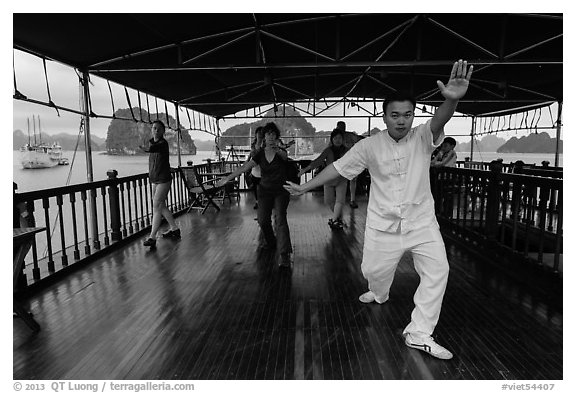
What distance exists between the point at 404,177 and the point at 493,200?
8.71 feet

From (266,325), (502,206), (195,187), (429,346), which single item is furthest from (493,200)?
(195,187)

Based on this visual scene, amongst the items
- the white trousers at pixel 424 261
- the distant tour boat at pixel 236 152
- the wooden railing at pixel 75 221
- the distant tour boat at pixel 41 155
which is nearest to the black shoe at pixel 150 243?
the wooden railing at pixel 75 221

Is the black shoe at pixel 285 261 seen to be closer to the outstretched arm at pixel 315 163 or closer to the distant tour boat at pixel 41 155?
the outstretched arm at pixel 315 163

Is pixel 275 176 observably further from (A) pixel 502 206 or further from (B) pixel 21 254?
(A) pixel 502 206

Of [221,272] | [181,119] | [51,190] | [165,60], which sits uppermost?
[165,60]

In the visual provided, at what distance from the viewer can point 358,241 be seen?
16.9 ft

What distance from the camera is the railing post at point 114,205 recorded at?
5.07 m

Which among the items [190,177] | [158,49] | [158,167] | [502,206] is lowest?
[502,206]

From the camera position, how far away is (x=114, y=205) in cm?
512

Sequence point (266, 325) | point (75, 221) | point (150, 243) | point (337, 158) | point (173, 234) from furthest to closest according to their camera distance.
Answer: point (337, 158) → point (173, 234) → point (150, 243) → point (75, 221) → point (266, 325)

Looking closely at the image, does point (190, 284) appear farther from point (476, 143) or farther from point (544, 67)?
point (476, 143)

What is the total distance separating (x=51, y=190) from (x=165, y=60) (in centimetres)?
371

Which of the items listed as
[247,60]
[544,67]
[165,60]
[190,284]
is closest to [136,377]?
[190,284]

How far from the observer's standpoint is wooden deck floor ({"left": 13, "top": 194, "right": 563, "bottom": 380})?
2.09m
